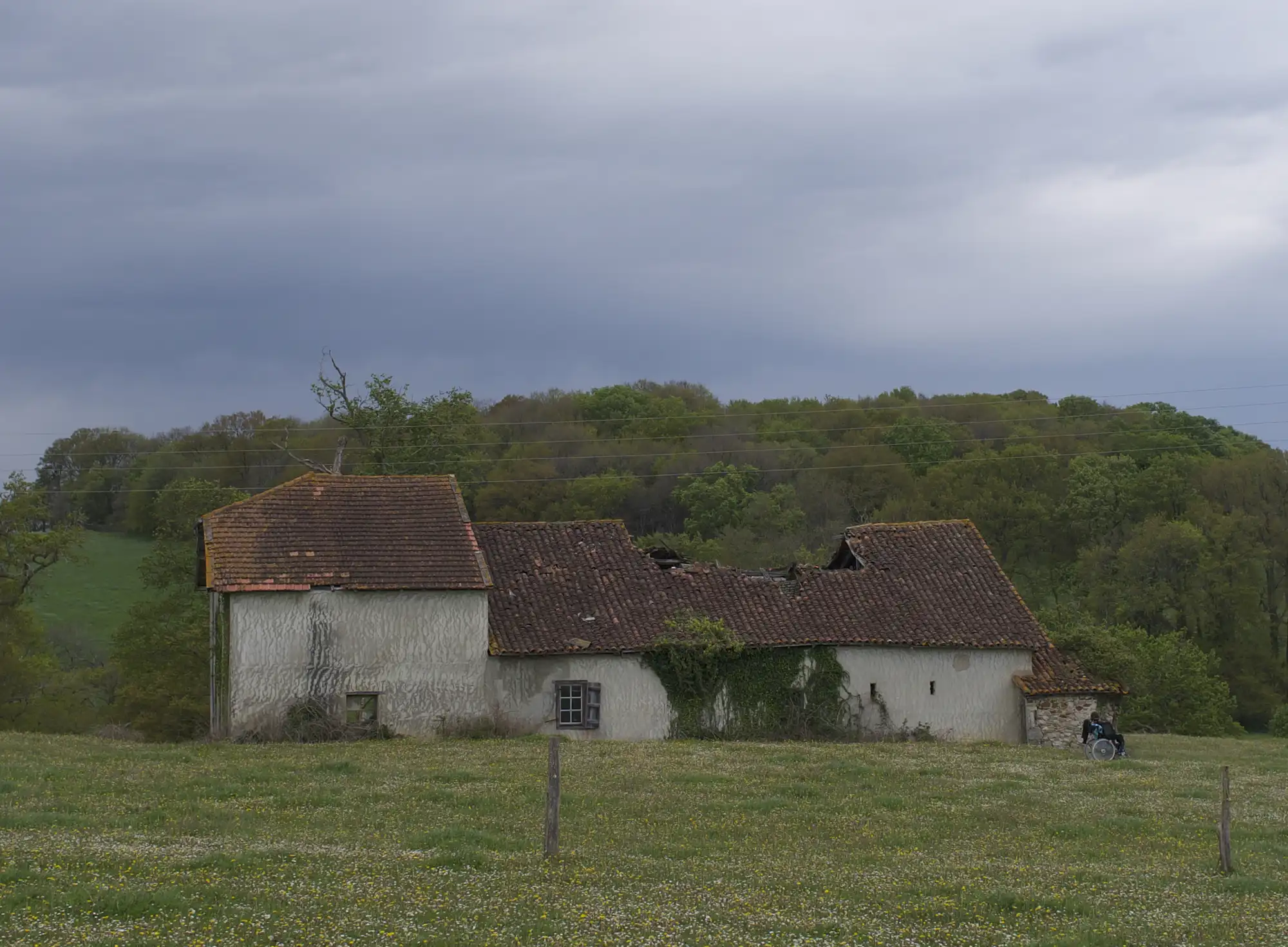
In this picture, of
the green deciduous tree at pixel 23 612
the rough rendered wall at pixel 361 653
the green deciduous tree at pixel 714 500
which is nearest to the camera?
the rough rendered wall at pixel 361 653

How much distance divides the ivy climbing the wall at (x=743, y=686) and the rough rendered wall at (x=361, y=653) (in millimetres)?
5003

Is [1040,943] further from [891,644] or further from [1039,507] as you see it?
[1039,507]

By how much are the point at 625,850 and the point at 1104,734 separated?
20.5 m

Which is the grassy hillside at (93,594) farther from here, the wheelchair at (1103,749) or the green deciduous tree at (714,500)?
the wheelchair at (1103,749)

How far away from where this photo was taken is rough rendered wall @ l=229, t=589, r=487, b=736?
32.7 meters

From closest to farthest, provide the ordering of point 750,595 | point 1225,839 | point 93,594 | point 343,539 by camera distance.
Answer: point 1225,839, point 343,539, point 750,595, point 93,594

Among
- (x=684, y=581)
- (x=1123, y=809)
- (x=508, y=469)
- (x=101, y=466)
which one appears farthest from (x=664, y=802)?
(x=101, y=466)

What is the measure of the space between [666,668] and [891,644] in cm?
619

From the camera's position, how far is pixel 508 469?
79312 millimetres

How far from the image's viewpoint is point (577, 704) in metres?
35.3

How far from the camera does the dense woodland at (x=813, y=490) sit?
191ft

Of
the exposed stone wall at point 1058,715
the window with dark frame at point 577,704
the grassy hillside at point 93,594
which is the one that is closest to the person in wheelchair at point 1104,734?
the exposed stone wall at point 1058,715

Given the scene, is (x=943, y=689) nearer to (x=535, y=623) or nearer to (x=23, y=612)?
(x=535, y=623)

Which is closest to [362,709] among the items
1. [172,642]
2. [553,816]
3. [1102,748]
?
[1102,748]
